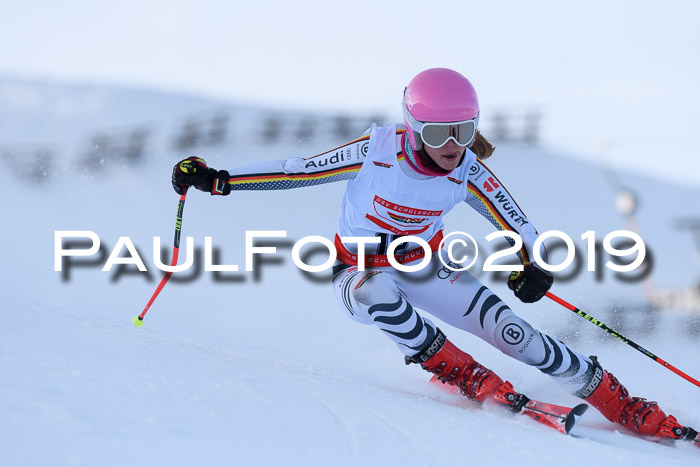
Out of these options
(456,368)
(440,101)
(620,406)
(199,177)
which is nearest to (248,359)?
(199,177)

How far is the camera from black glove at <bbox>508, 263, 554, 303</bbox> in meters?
3.60

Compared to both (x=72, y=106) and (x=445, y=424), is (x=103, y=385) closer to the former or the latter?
(x=445, y=424)

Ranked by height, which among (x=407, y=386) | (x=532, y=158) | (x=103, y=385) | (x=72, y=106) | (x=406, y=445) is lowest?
(x=407, y=386)

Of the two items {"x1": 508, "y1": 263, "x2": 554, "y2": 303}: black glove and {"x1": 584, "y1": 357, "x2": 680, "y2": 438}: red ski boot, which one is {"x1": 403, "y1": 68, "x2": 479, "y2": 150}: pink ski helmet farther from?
{"x1": 584, "y1": 357, "x2": 680, "y2": 438}: red ski boot

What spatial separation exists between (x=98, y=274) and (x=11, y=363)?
5133mm

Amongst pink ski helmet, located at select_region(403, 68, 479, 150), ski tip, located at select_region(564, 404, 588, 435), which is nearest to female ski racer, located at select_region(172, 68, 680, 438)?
pink ski helmet, located at select_region(403, 68, 479, 150)

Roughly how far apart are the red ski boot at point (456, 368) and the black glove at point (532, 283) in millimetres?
480

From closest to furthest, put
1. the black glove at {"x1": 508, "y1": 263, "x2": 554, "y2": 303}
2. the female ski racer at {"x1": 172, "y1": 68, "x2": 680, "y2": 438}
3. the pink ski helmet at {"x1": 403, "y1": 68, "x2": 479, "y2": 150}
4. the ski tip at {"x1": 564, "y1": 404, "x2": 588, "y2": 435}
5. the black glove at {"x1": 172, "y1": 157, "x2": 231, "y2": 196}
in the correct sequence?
the ski tip at {"x1": 564, "y1": 404, "x2": 588, "y2": 435} < the pink ski helmet at {"x1": 403, "y1": 68, "x2": 479, "y2": 150} < the female ski racer at {"x1": 172, "y1": 68, "x2": 680, "y2": 438} < the black glove at {"x1": 172, "y1": 157, "x2": 231, "y2": 196} < the black glove at {"x1": 508, "y1": 263, "x2": 554, "y2": 303}

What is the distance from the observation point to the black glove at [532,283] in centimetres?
360

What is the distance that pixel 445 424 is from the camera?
107 inches

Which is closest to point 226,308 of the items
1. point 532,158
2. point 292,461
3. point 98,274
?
point 98,274

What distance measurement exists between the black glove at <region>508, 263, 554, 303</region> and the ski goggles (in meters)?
0.80

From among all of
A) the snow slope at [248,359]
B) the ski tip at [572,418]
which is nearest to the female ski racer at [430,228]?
the snow slope at [248,359]

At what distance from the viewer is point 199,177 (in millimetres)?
3502
